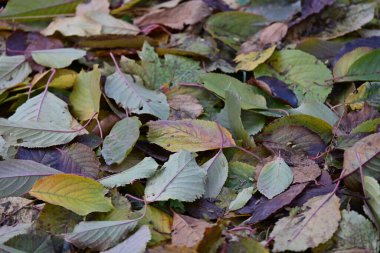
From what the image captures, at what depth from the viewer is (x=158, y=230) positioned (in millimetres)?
849

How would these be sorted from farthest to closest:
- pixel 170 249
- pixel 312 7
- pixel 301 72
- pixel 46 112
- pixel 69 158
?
pixel 312 7, pixel 301 72, pixel 46 112, pixel 69 158, pixel 170 249

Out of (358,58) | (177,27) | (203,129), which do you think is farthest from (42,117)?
(358,58)

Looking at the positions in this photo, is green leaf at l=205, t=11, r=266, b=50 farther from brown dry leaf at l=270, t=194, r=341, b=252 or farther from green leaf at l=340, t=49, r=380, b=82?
brown dry leaf at l=270, t=194, r=341, b=252

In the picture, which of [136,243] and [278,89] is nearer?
[136,243]

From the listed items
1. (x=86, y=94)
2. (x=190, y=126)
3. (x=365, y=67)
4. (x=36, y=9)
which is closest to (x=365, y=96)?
(x=365, y=67)

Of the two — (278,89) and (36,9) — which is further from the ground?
(36,9)

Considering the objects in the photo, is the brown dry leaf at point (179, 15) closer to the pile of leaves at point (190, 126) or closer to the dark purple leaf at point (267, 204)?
the pile of leaves at point (190, 126)

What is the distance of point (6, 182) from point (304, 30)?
30.5 inches

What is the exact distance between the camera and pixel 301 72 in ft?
3.96

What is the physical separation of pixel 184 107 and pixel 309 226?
1.29 feet

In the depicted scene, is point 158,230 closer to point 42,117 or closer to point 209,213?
point 209,213

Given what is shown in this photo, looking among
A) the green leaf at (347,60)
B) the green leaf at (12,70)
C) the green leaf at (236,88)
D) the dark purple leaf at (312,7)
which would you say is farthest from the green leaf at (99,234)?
the dark purple leaf at (312,7)

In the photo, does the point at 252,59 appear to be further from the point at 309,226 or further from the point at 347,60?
the point at 309,226

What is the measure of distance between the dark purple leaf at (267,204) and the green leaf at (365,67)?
35 centimetres
